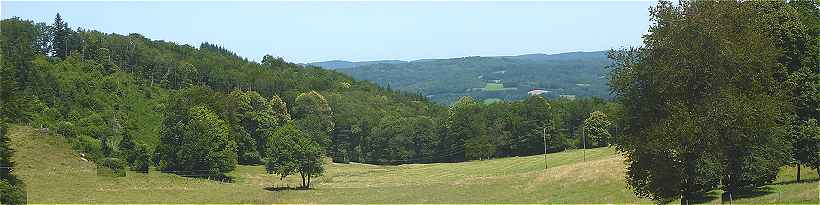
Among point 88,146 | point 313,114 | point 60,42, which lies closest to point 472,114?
point 313,114

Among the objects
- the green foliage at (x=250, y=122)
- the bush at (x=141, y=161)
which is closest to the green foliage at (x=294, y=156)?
the bush at (x=141, y=161)

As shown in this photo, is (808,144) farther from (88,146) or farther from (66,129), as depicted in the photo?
(66,129)

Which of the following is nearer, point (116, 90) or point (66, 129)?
point (66, 129)

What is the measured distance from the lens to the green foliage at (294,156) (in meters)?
94.5

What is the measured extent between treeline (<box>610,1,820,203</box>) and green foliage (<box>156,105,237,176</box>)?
255 feet

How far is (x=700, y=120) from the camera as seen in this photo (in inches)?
1133

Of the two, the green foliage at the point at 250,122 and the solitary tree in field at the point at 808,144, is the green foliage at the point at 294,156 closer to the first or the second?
the green foliage at the point at 250,122

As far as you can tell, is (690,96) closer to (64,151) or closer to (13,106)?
(13,106)

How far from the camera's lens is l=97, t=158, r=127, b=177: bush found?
8675 centimetres

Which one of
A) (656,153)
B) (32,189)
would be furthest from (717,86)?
(32,189)

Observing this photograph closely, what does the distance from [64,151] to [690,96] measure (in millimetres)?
87344

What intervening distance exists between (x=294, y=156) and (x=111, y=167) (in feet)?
77.3

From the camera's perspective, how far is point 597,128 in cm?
14125

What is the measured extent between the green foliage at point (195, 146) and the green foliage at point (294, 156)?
1000 centimetres
